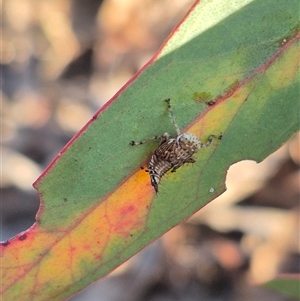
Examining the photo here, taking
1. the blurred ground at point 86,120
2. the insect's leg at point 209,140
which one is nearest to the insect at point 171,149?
the insect's leg at point 209,140

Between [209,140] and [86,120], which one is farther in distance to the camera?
[86,120]

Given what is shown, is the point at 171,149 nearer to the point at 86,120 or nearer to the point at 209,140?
the point at 209,140

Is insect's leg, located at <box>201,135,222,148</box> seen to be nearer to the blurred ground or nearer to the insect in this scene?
the insect

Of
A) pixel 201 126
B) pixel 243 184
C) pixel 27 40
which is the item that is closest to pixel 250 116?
pixel 201 126

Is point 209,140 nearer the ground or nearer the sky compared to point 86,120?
nearer the ground

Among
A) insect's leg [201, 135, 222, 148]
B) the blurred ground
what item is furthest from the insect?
the blurred ground

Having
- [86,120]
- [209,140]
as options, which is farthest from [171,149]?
[86,120]

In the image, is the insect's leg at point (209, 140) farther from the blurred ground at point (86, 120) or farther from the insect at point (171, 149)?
the blurred ground at point (86, 120)

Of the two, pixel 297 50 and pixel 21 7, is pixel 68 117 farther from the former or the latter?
pixel 297 50
